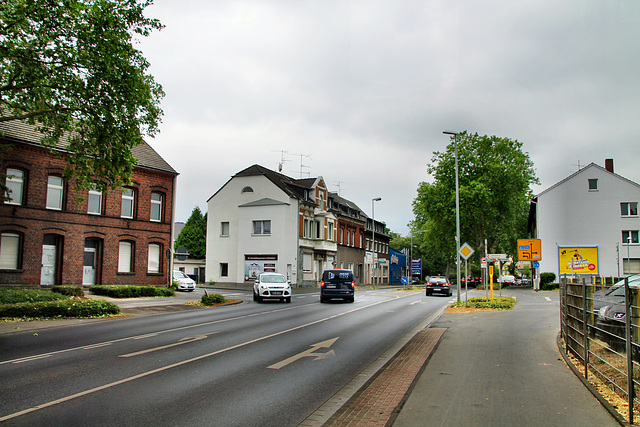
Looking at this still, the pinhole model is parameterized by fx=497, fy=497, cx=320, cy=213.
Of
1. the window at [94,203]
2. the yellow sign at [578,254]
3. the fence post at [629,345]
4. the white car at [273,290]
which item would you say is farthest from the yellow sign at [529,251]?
the window at [94,203]

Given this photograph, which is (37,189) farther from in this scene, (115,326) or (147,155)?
(115,326)

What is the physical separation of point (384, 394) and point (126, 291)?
2400cm

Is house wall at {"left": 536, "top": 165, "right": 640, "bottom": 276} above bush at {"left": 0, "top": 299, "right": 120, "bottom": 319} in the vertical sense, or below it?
above

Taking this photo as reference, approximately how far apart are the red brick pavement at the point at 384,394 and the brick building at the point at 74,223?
60.3 feet

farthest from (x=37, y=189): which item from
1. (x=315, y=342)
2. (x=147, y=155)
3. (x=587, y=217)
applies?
(x=587, y=217)

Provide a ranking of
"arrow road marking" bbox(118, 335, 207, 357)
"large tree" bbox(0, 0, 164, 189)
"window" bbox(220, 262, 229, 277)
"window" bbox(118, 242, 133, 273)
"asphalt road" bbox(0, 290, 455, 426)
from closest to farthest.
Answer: "asphalt road" bbox(0, 290, 455, 426), "arrow road marking" bbox(118, 335, 207, 357), "large tree" bbox(0, 0, 164, 189), "window" bbox(118, 242, 133, 273), "window" bbox(220, 262, 229, 277)

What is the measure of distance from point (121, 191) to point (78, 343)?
72.1 ft

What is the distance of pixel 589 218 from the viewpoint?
48.2 meters

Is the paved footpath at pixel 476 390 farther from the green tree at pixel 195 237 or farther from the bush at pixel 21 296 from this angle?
the green tree at pixel 195 237

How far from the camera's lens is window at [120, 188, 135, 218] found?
32875 mm

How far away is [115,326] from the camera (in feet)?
52.1

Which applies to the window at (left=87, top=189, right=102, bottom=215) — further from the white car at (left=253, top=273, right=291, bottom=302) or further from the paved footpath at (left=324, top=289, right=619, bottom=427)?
the paved footpath at (left=324, top=289, right=619, bottom=427)

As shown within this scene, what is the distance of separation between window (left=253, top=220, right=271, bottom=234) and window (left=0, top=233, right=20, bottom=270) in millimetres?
24811

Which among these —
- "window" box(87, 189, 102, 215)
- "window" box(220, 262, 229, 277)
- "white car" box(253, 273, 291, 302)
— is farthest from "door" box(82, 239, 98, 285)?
"window" box(220, 262, 229, 277)
